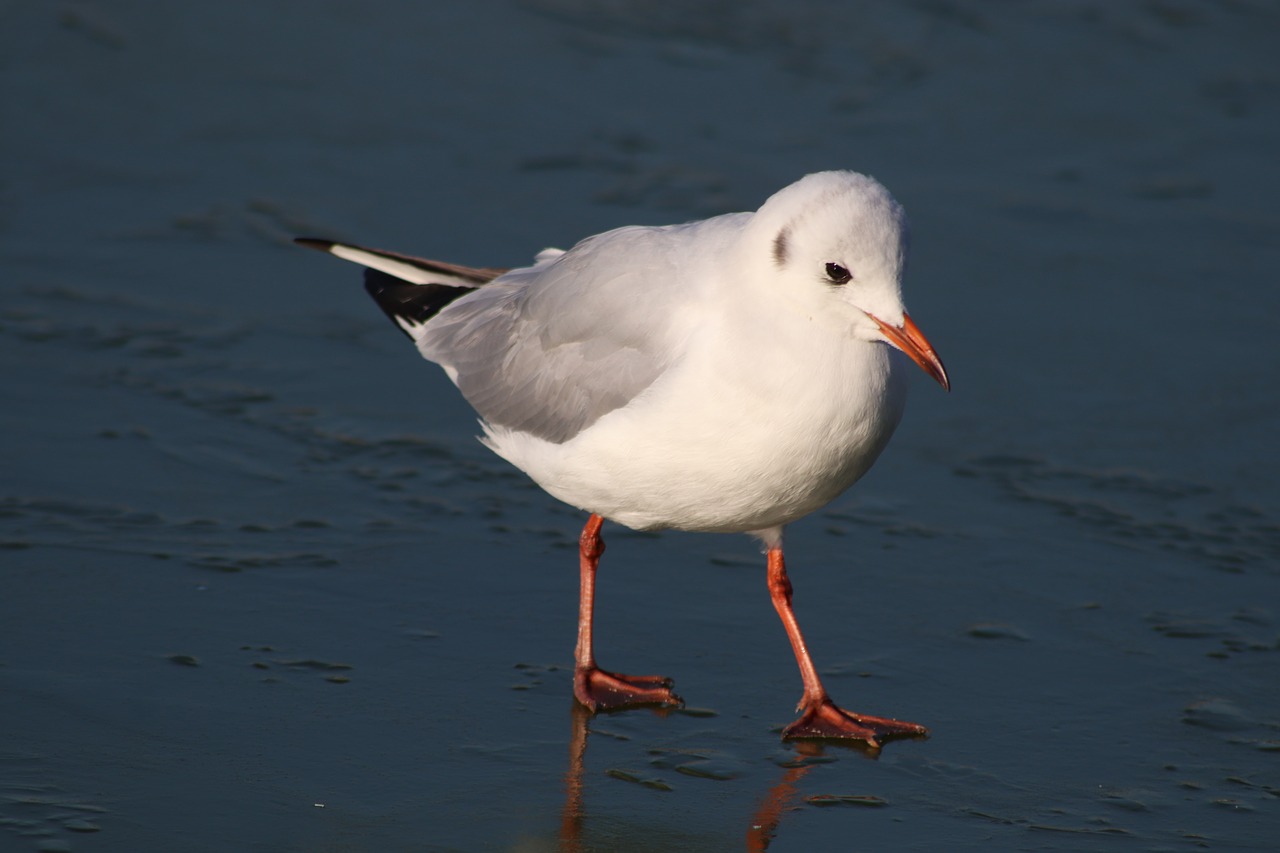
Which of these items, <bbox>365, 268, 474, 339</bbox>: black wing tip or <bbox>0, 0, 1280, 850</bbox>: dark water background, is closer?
<bbox>0, 0, 1280, 850</bbox>: dark water background

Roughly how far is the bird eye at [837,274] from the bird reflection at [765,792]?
1342 mm

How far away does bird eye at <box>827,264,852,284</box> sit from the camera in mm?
4316

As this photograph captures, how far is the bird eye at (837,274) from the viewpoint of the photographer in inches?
170

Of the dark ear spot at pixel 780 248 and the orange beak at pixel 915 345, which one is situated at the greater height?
the dark ear spot at pixel 780 248

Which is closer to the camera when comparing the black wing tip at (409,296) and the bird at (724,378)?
the bird at (724,378)

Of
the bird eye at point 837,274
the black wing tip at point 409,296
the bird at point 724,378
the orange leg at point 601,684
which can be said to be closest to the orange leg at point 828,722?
the bird at point 724,378

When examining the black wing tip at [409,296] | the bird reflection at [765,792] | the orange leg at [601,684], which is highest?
the black wing tip at [409,296]

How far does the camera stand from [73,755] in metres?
4.23

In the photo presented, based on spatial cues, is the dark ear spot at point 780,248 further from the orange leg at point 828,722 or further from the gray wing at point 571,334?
the orange leg at point 828,722

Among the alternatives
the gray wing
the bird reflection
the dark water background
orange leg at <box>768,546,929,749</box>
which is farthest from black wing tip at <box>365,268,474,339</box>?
orange leg at <box>768,546,929,749</box>

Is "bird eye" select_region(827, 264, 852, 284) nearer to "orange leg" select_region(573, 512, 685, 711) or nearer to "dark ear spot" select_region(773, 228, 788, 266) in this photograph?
"dark ear spot" select_region(773, 228, 788, 266)

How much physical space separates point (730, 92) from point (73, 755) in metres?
6.29

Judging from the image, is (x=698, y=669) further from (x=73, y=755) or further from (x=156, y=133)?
(x=156, y=133)

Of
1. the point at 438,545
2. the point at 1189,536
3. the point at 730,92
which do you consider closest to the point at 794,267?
the point at 438,545
